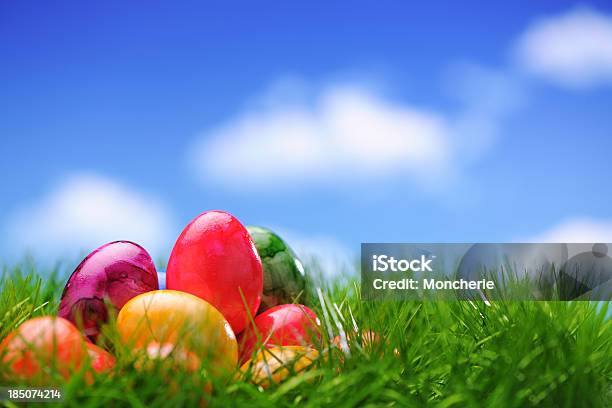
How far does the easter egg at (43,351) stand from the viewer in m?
1.16

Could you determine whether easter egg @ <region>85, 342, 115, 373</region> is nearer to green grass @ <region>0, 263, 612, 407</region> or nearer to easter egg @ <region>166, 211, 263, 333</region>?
green grass @ <region>0, 263, 612, 407</region>

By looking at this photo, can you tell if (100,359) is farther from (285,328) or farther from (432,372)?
(432,372)

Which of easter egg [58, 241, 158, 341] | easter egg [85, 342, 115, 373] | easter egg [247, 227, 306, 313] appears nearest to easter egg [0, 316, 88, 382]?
easter egg [85, 342, 115, 373]

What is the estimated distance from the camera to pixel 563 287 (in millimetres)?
1863

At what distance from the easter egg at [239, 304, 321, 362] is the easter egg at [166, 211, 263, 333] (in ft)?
0.16

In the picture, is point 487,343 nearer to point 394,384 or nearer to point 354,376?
point 394,384

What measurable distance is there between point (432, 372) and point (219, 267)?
55cm

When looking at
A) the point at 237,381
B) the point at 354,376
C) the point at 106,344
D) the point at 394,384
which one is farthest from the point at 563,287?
the point at 106,344

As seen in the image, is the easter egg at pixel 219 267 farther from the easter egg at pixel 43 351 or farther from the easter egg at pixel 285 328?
the easter egg at pixel 43 351

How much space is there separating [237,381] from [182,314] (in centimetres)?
20

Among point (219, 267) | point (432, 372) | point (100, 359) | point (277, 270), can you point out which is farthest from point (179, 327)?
point (277, 270)

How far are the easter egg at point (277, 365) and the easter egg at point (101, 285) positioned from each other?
0.37 meters

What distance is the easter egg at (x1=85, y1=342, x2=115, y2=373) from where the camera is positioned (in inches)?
48.0

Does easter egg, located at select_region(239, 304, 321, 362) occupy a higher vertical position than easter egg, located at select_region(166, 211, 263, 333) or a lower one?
lower
